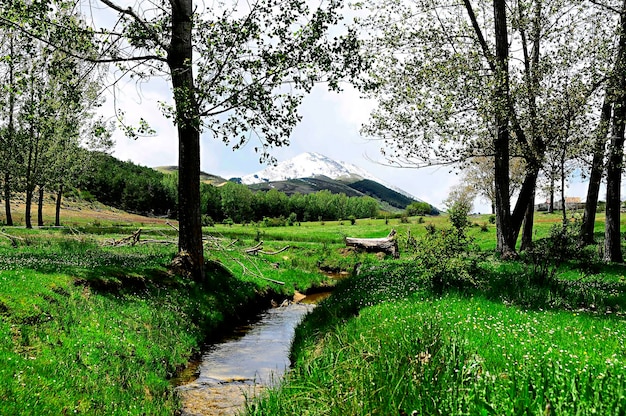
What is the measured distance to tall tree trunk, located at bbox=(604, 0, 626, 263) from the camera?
21.2 metres

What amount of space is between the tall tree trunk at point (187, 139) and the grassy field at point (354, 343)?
1499 millimetres

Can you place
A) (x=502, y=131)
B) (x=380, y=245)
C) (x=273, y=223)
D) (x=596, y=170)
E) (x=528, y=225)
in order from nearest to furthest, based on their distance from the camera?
(x=502, y=131) → (x=596, y=170) → (x=528, y=225) → (x=380, y=245) → (x=273, y=223)

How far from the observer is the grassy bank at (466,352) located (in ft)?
15.8

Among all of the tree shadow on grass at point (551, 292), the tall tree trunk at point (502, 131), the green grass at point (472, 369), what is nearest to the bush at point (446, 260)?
the tree shadow on grass at point (551, 292)

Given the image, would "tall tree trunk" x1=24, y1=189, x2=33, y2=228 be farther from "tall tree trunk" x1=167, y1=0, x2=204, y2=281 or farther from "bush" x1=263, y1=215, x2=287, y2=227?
"bush" x1=263, y1=215, x2=287, y2=227

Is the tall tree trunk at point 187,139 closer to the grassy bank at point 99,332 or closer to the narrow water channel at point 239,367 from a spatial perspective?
the grassy bank at point 99,332

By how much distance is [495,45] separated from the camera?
2216 cm

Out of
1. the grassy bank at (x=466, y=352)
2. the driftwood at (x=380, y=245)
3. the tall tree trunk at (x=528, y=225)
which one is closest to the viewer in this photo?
the grassy bank at (x=466, y=352)

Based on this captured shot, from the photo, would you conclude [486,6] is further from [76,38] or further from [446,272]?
[76,38]

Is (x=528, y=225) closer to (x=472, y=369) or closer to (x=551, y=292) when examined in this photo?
(x=551, y=292)

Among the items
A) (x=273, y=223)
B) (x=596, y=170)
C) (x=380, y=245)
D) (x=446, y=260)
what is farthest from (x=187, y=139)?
(x=273, y=223)

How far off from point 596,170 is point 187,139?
2106 centimetres

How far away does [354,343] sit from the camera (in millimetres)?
8148

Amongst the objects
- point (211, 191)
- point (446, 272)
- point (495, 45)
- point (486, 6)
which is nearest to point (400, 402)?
point (446, 272)
